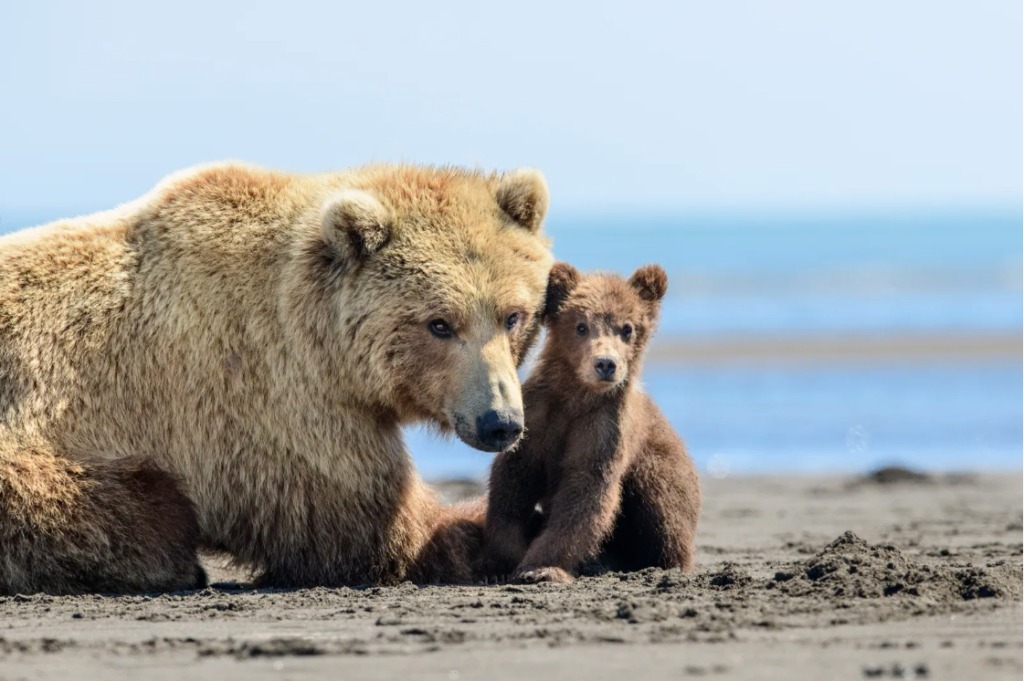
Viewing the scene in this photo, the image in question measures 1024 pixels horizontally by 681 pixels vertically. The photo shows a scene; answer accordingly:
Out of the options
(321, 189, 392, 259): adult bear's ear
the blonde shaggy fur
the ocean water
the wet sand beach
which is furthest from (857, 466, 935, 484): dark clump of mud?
(321, 189, 392, 259): adult bear's ear

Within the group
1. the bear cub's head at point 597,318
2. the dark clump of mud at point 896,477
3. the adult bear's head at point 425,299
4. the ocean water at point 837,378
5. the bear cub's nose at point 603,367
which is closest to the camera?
the adult bear's head at point 425,299

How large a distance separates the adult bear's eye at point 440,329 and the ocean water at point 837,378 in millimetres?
582

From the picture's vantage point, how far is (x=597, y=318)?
675 cm

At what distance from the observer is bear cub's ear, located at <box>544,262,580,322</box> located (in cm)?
681

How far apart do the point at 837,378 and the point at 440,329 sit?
14872mm

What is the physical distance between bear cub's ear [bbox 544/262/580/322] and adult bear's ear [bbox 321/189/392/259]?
0.83m

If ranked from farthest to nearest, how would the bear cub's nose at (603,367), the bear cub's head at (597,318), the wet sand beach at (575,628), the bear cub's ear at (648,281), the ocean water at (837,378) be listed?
the ocean water at (837,378) < the bear cub's ear at (648,281) < the bear cub's head at (597,318) < the bear cub's nose at (603,367) < the wet sand beach at (575,628)

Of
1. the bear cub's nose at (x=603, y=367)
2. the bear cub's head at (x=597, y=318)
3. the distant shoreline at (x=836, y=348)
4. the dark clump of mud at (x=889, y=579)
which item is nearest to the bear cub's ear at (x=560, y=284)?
the bear cub's head at (x=597, y=318)

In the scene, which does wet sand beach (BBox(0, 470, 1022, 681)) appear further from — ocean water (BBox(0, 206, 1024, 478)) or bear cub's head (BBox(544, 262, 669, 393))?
ocean water (BBox(0, 206, 1024, 478))

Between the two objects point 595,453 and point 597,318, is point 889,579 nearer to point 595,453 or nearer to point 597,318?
point 595,453

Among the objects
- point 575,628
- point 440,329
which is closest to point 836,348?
point 440,329

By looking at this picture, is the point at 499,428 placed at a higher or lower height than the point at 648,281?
lower

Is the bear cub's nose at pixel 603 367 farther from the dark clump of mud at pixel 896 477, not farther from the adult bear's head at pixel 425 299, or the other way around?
the dark clump of mud at pixel 896 477

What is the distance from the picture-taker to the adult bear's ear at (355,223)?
20.8 feet
